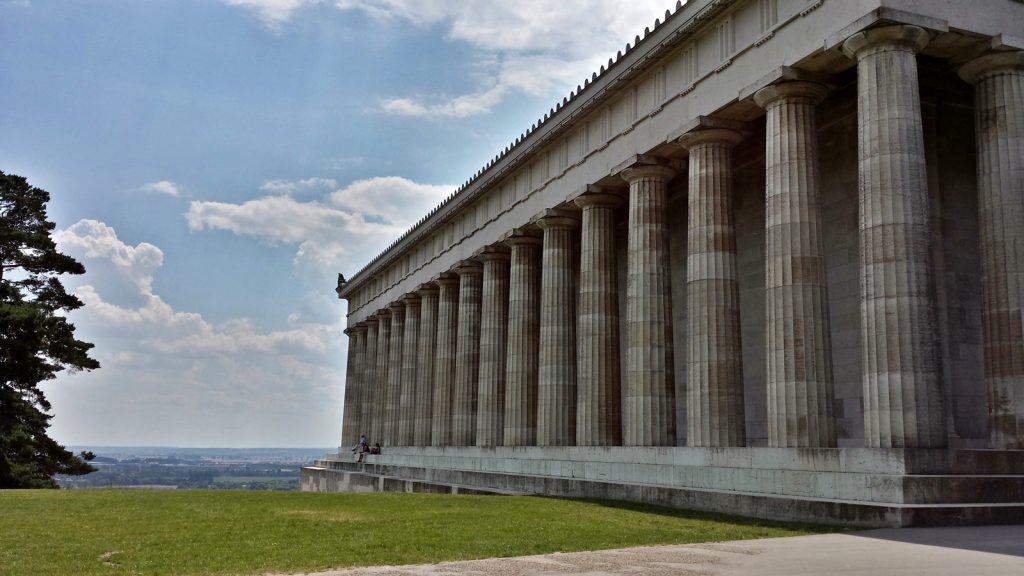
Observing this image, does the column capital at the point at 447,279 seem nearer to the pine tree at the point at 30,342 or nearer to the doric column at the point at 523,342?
the doric column at the point at 523,342

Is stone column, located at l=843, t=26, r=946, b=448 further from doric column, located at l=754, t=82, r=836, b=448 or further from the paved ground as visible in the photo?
the paved ground

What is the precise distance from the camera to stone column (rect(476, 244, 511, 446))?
56.1 meters

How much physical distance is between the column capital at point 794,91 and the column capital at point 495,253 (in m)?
27.4

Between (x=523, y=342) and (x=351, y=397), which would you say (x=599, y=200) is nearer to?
(x=523, y=342)

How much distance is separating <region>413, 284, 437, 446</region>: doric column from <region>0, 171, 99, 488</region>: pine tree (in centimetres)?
2486

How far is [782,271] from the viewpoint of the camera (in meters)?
29.3

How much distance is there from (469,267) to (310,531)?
42.8 meters

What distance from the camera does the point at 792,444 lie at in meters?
28.2

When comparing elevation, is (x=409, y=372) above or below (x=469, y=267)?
below

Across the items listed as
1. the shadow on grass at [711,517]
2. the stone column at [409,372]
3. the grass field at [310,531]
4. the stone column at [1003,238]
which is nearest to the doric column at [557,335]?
the shadow on grass at [711,517]

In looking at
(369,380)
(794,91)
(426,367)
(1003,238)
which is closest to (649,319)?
(794,91)

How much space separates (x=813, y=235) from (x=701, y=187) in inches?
260

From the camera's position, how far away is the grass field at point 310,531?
15406mm

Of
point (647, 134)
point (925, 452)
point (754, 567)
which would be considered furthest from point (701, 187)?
point (754, 567)
